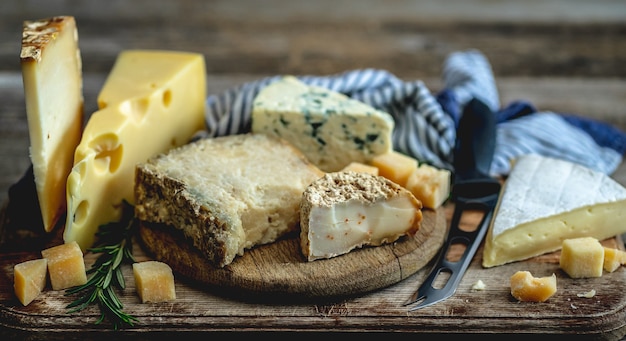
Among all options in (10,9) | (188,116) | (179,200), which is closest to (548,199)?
(179,200)

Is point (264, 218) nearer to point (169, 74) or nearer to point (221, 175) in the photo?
point (221, 175)

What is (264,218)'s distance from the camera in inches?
99.2

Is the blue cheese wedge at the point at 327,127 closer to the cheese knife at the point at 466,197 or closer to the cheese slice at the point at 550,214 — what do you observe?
the cheese knife at the point at 466,197

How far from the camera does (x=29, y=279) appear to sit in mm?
2307

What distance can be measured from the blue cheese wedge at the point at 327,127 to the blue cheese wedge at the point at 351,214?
1.47ft

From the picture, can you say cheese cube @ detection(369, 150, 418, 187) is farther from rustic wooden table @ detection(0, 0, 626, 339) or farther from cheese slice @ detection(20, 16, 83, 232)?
rustic wooden table @ detection(0, 0, 626, 339)

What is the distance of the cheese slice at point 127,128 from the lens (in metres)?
2.59

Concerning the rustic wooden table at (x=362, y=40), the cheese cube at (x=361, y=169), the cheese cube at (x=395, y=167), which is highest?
the cheese cube at (x=361, y=169)

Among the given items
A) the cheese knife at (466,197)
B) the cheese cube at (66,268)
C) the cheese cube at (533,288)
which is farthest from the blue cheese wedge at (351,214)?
the cheese cube at (66,268)

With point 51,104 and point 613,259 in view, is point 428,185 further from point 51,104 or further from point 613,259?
point 51,104

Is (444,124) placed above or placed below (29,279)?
above

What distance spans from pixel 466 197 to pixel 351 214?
2.02 ft

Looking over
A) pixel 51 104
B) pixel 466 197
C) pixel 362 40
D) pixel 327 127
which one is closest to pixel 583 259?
pixel 466 197

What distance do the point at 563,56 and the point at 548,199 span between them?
7.79 feet
